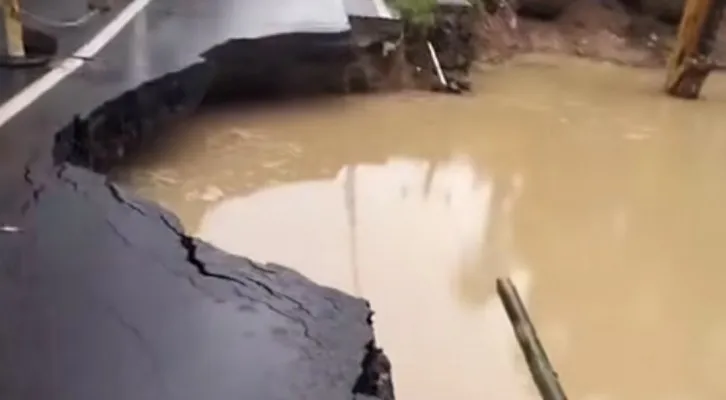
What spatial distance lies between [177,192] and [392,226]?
2.27ft

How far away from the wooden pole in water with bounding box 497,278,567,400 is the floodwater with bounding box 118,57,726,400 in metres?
0.03

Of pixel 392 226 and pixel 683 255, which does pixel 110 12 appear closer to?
pixel 392 226

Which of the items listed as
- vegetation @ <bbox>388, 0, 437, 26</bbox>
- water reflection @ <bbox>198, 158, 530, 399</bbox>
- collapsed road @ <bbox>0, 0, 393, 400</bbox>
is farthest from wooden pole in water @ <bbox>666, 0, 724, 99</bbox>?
collapsed road @ <bbox>0, 0, 393, 400</bbox>

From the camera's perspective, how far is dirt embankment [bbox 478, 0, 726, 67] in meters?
5.62

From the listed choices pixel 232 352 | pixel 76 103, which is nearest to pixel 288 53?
pixel 76 103

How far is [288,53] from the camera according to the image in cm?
395

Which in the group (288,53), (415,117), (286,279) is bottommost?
(415,117)

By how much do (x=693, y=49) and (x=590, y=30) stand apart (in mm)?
1061

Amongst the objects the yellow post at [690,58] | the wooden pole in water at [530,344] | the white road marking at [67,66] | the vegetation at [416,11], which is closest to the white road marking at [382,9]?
the vegetation at [416,11]

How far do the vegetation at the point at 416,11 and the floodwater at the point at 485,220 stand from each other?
36 cm

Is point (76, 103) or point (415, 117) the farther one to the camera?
point (415, 117)

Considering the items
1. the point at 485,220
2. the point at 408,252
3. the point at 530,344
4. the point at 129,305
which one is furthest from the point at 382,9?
the point at 129,305

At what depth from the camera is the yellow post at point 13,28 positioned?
9.54 ft

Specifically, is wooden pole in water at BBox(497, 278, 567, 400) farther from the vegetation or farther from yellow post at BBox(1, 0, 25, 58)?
the vegetation
